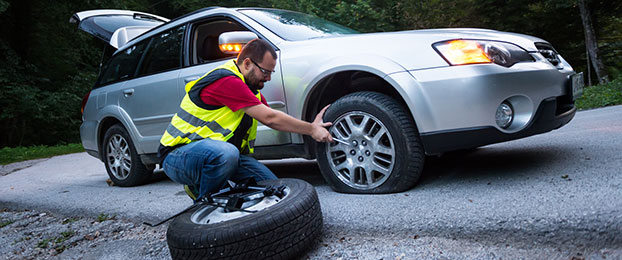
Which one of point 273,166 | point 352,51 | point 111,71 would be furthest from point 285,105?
point 111,71

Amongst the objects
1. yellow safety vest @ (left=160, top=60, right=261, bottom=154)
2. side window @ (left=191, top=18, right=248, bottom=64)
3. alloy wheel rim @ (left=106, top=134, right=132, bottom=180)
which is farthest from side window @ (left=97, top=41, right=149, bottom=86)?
yellow safety vest @ (left=160, top=60, right=261, bottom=154)

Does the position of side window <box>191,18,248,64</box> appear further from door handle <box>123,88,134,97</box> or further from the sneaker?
the sneaker

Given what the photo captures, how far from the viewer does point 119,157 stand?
514 cm

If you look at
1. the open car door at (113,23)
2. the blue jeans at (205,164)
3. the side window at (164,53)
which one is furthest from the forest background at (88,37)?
the blue jeans at (205,164)

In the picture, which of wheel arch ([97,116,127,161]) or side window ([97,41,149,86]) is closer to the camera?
side window ([97,41,149,86])

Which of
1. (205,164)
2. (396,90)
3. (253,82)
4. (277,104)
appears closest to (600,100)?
(396,90)

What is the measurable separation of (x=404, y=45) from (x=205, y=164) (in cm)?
150

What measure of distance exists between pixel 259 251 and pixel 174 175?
3.54 feet

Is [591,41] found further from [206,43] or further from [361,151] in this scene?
[361,151]

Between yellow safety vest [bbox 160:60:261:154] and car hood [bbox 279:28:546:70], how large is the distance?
2.45 feet

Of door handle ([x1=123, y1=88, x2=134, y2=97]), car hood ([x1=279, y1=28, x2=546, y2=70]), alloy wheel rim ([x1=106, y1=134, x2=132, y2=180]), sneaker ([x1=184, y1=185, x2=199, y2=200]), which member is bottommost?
alloy wheel rim ([x1=106, y1=134, x2=132, y2=180])

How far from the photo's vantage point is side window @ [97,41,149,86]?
16.3 feet

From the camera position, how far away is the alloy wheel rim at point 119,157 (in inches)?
199

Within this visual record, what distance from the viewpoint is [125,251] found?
9.11 feet
